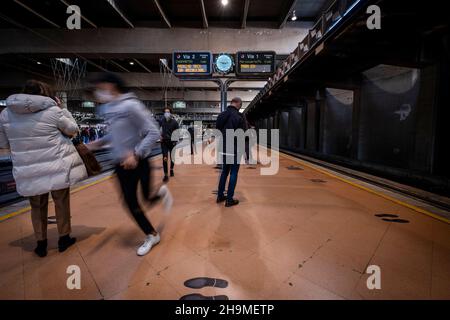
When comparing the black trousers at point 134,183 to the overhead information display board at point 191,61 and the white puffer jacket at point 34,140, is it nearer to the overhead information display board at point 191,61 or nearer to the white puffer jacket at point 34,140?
the white puffer jacket at point 34,140

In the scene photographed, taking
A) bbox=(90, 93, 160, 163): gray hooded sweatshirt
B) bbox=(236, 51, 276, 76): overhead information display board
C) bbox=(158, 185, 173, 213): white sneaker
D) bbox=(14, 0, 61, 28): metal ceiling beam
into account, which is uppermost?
bbox=(14, 0, 61, 28): metal ceiling beam

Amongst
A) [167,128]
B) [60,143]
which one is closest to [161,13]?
[167,128]

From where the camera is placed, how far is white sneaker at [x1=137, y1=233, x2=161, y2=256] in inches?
87.3

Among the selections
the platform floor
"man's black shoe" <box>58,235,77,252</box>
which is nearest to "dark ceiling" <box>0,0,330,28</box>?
the platform floor

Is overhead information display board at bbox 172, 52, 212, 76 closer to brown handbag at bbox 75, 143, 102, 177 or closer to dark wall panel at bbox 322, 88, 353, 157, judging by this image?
dark wall panel at bbox 322, 88, 353, 157

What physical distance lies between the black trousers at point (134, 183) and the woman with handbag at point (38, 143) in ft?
1.83

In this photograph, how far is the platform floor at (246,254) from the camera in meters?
1.72

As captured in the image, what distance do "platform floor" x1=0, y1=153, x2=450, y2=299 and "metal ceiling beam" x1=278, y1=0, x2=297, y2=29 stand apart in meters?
9.03

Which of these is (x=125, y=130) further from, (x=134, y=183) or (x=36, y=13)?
(x=36, y=13)

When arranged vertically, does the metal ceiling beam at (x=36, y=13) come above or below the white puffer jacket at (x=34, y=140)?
above

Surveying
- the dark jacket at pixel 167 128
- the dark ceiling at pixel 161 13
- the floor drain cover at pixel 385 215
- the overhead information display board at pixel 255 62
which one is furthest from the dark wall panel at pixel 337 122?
the dark jacket at pixel 167 128

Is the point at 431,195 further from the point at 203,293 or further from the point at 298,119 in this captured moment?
the point at 298,119
